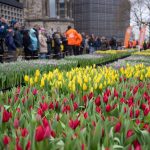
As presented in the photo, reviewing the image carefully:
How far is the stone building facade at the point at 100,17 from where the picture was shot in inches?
2680

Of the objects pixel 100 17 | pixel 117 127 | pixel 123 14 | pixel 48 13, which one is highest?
pixel 123 14

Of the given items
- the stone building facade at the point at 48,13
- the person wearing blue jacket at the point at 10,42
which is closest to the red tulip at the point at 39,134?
the person wearing blue jacket at the point at 10,42

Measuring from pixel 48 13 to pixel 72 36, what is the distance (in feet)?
104

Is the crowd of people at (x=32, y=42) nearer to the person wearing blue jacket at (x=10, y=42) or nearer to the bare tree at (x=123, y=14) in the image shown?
the person wearing blue jacket at (x=10, y=42)

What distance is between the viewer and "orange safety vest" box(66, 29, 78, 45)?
21.9 m

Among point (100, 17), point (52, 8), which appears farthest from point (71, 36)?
point (100, 17)

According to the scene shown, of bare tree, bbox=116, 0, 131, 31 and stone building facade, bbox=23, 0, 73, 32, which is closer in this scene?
stone building facade, bbox=23, 0, 73, 32

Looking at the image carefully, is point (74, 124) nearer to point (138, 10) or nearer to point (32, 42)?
point (32, 42)

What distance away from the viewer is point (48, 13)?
53125 mm

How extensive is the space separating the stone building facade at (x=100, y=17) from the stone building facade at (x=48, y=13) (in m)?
12.5

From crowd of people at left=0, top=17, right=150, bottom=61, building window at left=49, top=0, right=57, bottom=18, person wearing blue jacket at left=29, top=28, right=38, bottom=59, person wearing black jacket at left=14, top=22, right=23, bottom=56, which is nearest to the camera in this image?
crowd of people at left=0, top=17, right=150, bottom=61

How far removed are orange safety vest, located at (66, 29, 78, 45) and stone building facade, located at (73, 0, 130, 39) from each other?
44.9m

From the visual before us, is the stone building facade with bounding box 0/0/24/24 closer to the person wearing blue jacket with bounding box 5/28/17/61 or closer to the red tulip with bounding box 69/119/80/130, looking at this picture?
the person wearing blue jacket with bounding box 5/28/17/61

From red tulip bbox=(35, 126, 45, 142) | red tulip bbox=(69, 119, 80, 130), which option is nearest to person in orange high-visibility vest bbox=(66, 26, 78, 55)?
red tulip bbox=(69, 119, 80, 130)
